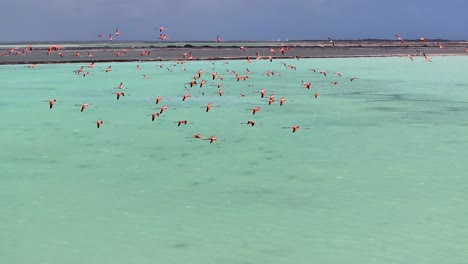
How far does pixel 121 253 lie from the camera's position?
1311 cm

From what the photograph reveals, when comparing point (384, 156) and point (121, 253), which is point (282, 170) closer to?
point (384, 156)

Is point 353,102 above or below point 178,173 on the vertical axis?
above

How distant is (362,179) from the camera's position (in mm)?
19109

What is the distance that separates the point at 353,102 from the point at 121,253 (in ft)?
96.7

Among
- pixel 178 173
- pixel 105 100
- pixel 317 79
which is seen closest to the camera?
pixel 178 173

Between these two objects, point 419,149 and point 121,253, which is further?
point 419,149

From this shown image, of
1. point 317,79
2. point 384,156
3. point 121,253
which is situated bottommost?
point 121,253

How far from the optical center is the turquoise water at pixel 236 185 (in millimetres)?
13391

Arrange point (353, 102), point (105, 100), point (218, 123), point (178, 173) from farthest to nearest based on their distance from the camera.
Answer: point (105, 100)
point (353, 102)
point (218, 123)
point (178, 173)

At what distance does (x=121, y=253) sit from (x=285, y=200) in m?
4.99

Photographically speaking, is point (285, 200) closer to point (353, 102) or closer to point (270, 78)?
point (353, 102)

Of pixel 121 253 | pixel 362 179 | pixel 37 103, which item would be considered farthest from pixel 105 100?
pixel 121 253

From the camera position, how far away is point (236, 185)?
1858 centimetres

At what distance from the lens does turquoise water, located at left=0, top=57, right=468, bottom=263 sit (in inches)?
527
